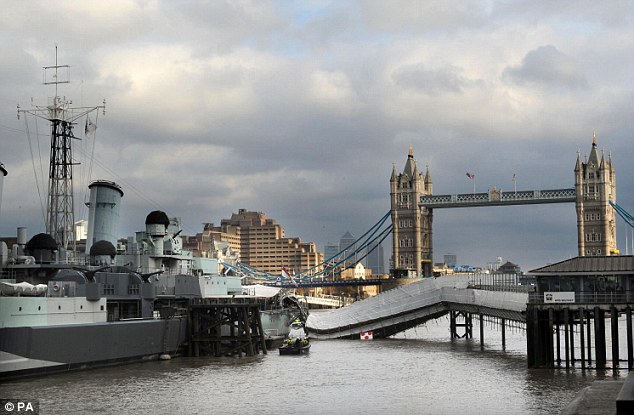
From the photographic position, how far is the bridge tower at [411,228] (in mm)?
192875

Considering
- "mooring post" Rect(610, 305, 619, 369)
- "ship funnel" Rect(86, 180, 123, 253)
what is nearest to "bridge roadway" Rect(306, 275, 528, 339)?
"mooring post" Rect(610, 305, 619, 369)

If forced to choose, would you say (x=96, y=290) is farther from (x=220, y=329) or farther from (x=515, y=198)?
(x=515, y=198)

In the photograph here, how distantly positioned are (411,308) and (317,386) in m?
29.4

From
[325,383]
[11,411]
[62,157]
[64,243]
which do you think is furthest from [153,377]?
[62,157]

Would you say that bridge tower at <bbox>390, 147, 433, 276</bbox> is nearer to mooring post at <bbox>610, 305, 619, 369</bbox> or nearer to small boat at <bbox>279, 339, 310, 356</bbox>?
small boat at <bbox>279, 339, 310, 356</bbox>

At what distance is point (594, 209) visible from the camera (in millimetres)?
174625

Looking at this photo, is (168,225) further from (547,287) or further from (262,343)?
(547,287)

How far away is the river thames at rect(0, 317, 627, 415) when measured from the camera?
36.9 m

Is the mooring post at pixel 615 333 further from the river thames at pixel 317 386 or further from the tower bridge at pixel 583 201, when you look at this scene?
the tower bridge at pixel 583 201

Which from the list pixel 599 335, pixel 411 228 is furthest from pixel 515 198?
pixel 599 335

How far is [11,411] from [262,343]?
97.3ft

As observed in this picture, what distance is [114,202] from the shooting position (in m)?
65.1

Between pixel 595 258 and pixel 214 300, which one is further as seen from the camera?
pixel 214 300

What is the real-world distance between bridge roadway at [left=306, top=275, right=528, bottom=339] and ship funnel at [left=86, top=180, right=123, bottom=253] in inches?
926
